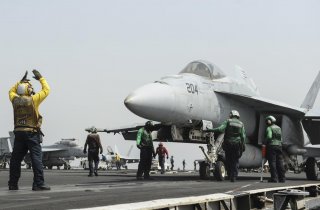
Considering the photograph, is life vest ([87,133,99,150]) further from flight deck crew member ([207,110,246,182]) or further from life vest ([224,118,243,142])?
life vest ([224,118,243,142])

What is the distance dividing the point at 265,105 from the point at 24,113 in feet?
30.8

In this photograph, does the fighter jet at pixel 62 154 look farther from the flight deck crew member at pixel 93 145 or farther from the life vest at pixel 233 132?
the life vest at pixel 233 132

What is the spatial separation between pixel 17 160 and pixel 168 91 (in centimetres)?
479

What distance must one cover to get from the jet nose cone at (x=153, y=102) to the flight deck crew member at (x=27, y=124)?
10.8 feet

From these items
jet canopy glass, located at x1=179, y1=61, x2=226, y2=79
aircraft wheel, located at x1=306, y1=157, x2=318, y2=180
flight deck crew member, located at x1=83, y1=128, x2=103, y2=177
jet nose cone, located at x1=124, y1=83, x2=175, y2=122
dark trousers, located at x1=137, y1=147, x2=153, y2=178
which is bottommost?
aircraft wheel, located at x1=306, y1=157, x2=318, y2=180

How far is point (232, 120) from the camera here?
1274cm

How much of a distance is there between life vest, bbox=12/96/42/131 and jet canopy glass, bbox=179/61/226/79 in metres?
6.91

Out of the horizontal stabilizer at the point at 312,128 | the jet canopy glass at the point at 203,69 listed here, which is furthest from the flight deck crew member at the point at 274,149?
the horizontal stabilizer at the point at 312,128

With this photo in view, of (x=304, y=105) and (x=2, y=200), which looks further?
(x=304, y=105)

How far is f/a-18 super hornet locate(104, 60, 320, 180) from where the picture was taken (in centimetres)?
1150

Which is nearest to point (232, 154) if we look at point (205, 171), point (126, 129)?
point (205, 171)

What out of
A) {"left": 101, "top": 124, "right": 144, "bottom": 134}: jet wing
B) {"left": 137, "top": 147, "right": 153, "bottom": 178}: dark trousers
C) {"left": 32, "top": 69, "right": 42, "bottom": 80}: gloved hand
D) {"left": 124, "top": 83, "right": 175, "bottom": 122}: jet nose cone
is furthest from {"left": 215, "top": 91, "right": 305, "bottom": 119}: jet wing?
{"left": 32, "top": 69, "right": 42, "bottom": 80}: gloved hand

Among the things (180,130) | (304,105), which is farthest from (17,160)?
(304,105)

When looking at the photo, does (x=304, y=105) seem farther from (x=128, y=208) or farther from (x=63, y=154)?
(x=63, y=154)
